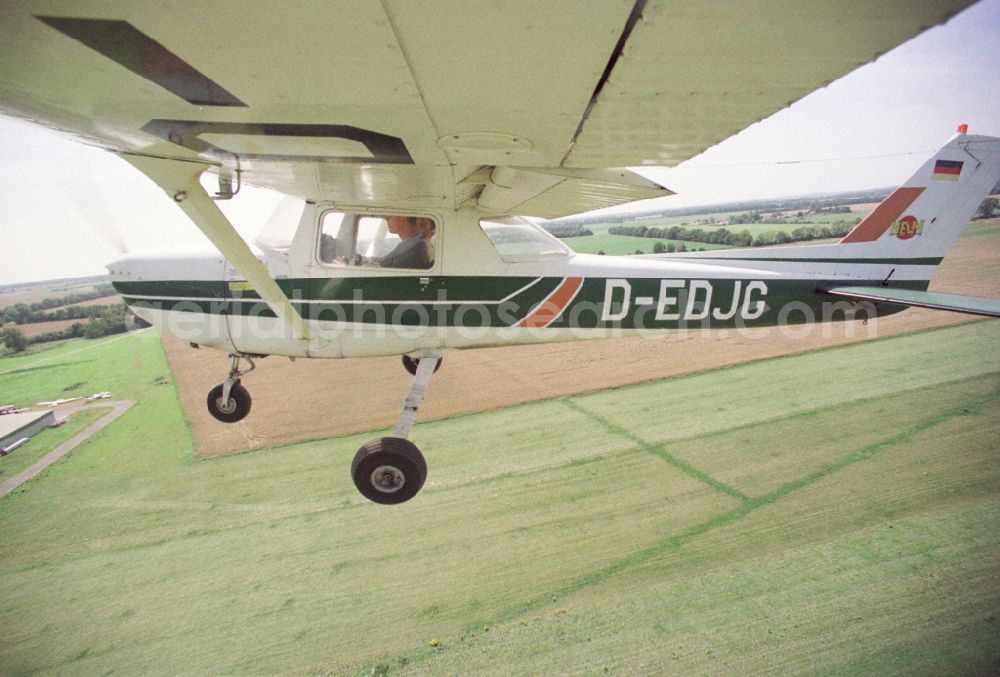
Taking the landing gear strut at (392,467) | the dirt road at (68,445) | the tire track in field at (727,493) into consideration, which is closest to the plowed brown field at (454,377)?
the dirt road at (68,445)

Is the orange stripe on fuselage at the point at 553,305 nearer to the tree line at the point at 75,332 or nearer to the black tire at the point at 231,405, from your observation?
the black tire at the point at 231,405

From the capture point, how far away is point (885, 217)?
5.26 m

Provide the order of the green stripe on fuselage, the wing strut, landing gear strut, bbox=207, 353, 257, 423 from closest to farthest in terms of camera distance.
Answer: the wing strut → the green stripe on fuselage → landing gear strut, bbox=207, 353, 257, 423

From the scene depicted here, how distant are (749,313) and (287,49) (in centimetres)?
500

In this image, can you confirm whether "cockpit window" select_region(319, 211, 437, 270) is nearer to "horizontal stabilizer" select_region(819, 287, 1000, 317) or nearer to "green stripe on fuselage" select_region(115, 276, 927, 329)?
"green stripe on fuselage" select_region(115, 276, 927, 329)

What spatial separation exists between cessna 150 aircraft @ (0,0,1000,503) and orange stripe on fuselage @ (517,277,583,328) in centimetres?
2

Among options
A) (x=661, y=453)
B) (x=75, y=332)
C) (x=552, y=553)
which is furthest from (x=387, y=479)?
(x=75, y=332)

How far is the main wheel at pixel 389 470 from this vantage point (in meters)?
3.86

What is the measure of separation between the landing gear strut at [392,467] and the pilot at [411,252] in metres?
1.16

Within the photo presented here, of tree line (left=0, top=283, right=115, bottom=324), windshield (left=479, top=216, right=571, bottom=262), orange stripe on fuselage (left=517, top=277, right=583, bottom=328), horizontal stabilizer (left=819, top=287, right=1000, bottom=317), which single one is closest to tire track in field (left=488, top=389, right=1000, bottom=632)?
horizontal stabilizer (left=819, top=287, right=1000, bottom=317)

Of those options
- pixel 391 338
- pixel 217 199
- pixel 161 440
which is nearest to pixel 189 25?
pixel 217 199

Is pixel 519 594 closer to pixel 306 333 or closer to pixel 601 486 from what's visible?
pixel 601 486

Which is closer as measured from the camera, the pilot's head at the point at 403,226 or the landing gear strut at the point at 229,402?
the pilot's head at the point at 403,226

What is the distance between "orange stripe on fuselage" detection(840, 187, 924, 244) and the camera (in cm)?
524
